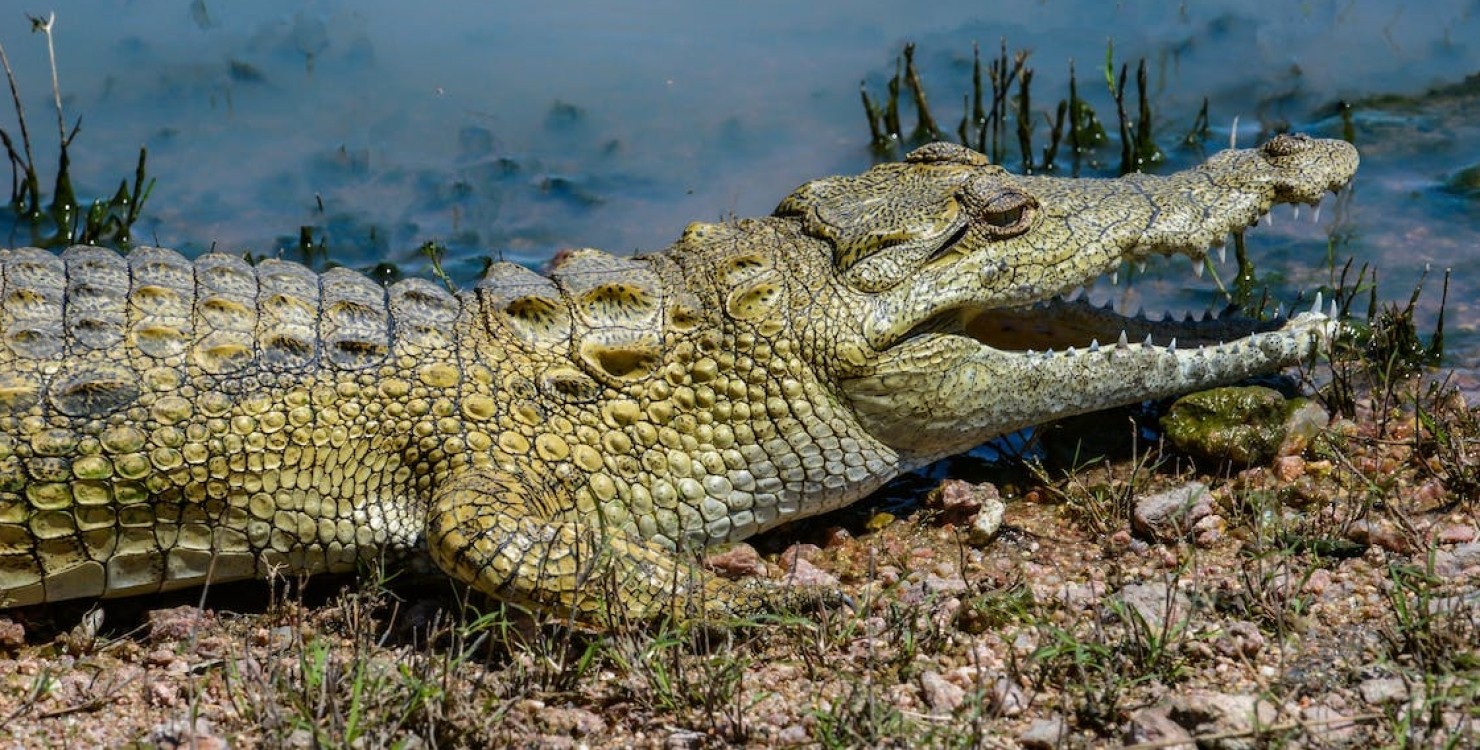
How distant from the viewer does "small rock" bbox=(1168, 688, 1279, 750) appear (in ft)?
10.8

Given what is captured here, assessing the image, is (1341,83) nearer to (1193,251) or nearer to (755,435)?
(1193,251)

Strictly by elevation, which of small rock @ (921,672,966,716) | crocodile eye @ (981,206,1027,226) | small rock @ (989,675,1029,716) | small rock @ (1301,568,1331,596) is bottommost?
small rock @ (921,672,966,716)

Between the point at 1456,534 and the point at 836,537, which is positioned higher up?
the point at 1456,534

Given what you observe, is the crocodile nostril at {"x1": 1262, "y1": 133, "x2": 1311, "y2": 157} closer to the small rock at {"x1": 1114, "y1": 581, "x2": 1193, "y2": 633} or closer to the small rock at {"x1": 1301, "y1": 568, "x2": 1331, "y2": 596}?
the small rock at {"x1": 1301, "y1": 568, "x2": 1331, "y2": 596}

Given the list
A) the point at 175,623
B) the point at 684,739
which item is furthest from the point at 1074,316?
the point at 175,623

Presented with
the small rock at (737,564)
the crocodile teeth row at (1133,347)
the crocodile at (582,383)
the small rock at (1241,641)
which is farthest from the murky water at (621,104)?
the small rock at (1241,641)

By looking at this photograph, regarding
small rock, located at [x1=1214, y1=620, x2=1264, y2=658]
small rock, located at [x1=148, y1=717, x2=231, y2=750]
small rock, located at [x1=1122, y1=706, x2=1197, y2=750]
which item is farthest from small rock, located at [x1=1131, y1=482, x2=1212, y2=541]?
small rock, located at [x1=148, y1=717, x2=231, y2=750]

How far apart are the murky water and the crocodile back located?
121 inches

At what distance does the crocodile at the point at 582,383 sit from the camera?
4.23 metres

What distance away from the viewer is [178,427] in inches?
167

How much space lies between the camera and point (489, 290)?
4.75 metres

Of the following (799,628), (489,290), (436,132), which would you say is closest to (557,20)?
(436,132)

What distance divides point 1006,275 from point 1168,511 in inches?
33.3

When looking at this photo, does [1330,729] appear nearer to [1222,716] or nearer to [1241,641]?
[1222,716]
